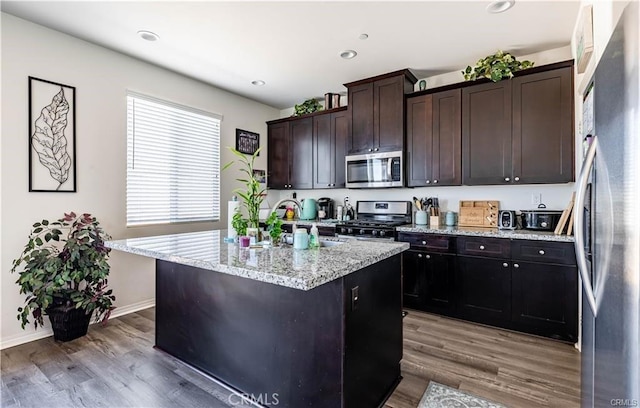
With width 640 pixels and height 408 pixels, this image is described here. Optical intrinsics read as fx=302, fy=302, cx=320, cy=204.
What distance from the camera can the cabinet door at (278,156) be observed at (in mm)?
4887

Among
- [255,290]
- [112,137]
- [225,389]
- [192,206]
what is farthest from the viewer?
[192,206]

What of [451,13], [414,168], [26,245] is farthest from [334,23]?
[26,245]

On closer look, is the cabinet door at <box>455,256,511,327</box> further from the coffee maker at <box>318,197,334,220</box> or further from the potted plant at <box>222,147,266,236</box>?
the potted plant at <box>222,147,266,236</box>

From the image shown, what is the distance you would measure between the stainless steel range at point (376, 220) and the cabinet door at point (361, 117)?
784mm

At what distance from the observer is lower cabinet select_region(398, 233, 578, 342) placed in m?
2.60

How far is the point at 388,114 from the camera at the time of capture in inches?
147

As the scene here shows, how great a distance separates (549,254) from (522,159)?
3.14ft

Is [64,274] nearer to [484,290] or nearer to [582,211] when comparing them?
[582,211]

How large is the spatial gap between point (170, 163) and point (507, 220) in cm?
389

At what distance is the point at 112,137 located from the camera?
10.4 feet

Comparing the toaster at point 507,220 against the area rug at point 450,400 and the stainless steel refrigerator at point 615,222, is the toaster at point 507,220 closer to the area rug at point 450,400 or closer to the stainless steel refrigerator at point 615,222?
the area rug at point 450,400

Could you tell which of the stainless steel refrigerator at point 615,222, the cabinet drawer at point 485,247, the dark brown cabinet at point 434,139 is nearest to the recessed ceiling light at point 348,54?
the dark brown cabinet at point 434,139

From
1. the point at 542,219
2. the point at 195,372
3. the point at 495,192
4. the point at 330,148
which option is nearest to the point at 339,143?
the point at 330,148

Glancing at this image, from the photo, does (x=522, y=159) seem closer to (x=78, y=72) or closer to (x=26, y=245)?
(x=78, y=72)
